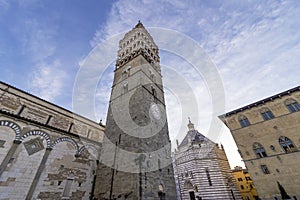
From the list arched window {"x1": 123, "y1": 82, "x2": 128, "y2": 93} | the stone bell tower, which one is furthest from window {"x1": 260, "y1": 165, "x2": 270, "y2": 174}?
arched window {"x1": 123, "y1": 82, "x2": 128, "y2": 93}

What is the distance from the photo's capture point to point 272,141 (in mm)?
15289

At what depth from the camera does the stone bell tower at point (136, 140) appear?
9.65 meters

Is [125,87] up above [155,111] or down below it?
above

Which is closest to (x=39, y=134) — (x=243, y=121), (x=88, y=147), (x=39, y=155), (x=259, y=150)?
(x=39, y=155)

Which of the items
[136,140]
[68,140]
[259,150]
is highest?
[68,140]

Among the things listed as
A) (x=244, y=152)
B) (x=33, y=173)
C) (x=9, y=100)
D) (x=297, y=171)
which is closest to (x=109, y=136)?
(x=33, y=173)

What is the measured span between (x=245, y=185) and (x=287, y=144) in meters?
26.2

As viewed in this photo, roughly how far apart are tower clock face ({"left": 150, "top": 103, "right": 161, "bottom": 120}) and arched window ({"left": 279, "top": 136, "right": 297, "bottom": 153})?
13.2 m

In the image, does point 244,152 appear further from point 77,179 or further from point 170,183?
point 77,179

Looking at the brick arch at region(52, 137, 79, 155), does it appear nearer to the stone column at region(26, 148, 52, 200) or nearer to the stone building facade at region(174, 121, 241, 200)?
the stone column at region(26, 148, 52, 200)

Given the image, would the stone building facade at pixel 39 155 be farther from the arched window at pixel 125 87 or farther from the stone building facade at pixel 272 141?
the stone building facade at pixel 272 141

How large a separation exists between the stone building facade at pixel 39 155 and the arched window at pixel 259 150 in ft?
56.8

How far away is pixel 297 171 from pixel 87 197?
1892cm

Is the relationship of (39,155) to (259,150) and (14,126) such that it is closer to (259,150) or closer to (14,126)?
(14,126)
